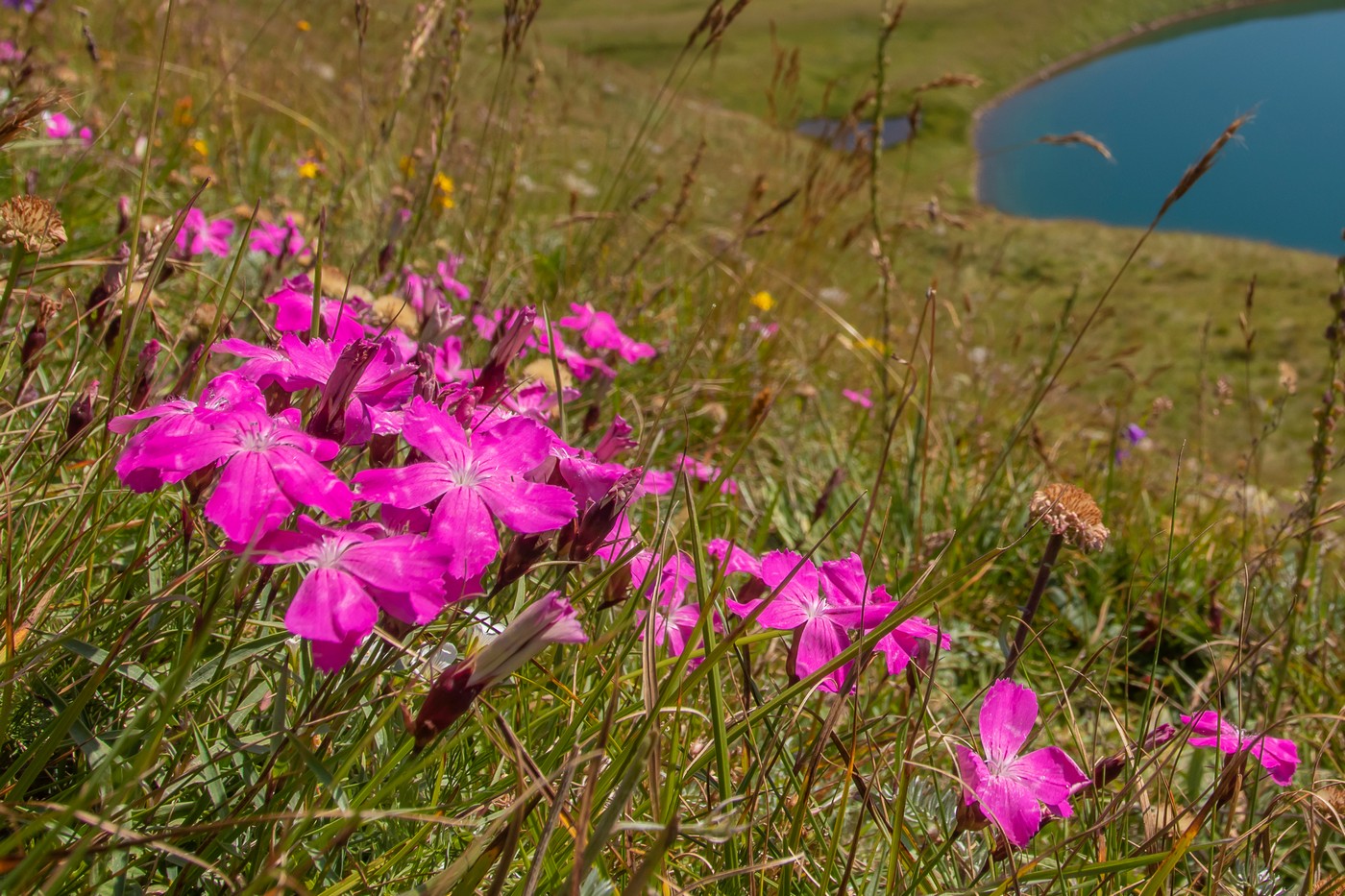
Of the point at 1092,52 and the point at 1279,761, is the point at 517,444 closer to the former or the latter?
the point at 1279,761

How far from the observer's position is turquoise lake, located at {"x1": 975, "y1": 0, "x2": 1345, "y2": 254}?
29109 millimetres

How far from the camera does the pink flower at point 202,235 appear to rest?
2.14m

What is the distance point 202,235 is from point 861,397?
94.1 inches

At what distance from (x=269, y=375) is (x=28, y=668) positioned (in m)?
0.35

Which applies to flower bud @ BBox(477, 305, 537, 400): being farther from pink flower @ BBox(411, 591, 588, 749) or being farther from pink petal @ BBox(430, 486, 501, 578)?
pink flower @ BBox(411, 591, 588, 749)

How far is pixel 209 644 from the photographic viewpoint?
108cm

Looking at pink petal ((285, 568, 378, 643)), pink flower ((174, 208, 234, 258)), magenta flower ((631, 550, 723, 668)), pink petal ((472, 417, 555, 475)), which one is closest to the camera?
pink petal ((285, 568, 378, 643))

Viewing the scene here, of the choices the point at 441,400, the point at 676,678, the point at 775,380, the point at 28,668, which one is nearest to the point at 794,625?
the point at 676,678

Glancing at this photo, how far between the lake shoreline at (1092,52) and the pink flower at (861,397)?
2822 centimetres

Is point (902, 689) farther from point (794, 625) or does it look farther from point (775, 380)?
point (775, 380)

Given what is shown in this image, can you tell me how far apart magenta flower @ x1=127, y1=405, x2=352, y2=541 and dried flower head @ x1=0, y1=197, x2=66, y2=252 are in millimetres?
429

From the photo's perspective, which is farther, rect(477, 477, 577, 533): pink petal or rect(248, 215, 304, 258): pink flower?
rect(248, 215, 304, 258): pink flower

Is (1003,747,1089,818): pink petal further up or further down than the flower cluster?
further down

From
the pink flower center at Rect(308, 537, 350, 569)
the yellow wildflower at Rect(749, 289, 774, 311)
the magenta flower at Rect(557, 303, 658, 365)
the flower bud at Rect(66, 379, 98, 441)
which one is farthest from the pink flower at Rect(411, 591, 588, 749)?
the yellow wildflower at Rect(749, 289, 774, 311)
